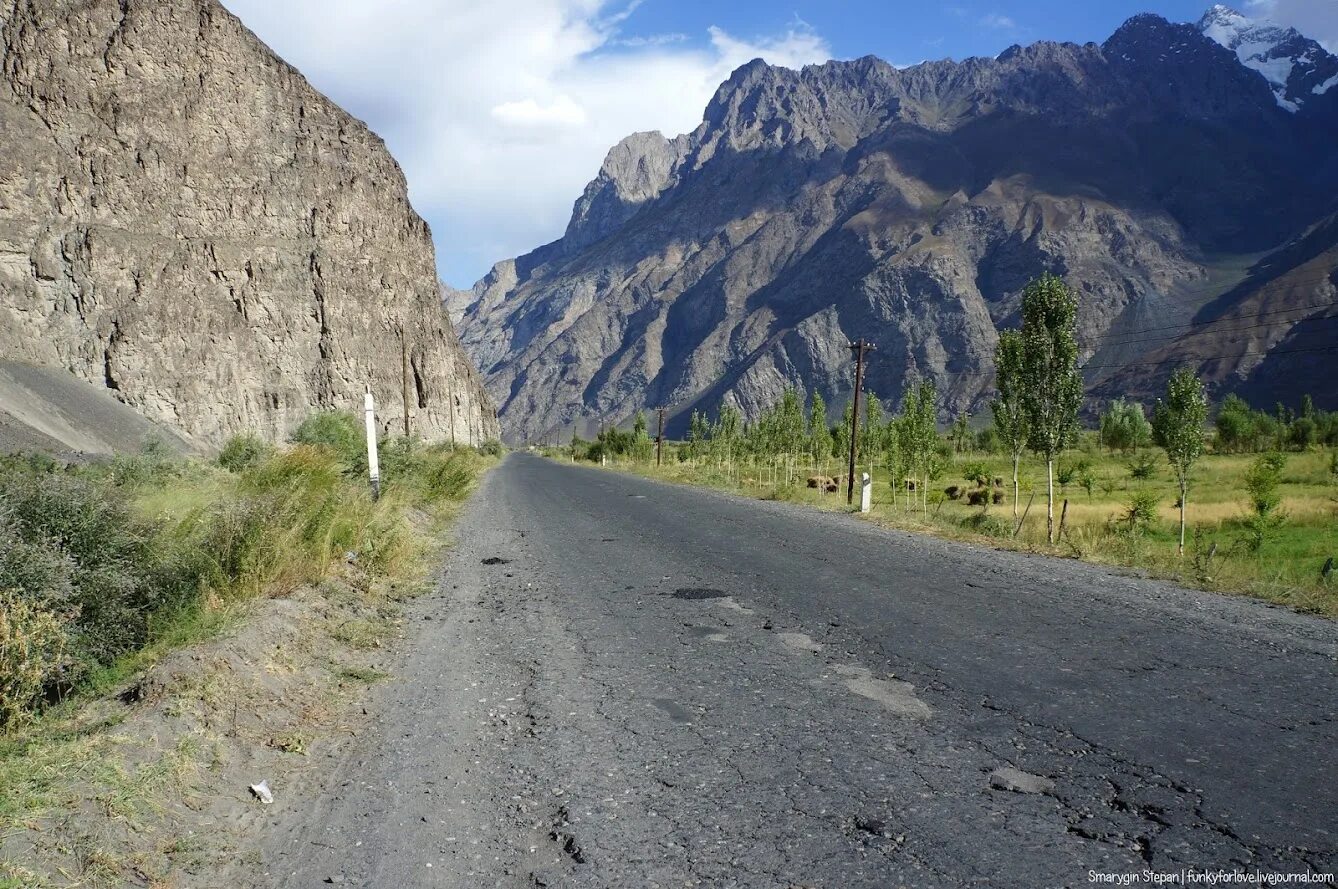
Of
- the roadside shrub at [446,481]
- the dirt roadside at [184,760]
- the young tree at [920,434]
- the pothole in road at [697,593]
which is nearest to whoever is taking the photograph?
the dirt roadside at [184,760]


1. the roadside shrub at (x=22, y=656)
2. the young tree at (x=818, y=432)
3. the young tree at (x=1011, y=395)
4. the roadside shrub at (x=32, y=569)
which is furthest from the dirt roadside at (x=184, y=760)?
the young tree at (x=818, y=432)

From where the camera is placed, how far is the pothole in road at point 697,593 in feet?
28.7

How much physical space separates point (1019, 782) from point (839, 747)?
977 millimetres

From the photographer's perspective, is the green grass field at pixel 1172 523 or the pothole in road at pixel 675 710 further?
the green grass field at pixel 1172 523

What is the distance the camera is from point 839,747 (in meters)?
4.28

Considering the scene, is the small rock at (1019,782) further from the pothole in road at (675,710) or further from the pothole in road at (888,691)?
the pothole in road at (675,710)

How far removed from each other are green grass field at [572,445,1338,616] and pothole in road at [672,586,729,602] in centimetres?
624

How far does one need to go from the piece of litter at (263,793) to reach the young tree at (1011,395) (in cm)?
1921

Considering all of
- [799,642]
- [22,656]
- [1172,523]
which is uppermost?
[22,656]

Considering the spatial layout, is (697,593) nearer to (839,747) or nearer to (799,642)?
(799,642)

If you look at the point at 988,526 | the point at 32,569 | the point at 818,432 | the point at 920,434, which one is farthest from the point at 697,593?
the point at 818,432

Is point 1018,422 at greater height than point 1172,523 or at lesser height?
greater

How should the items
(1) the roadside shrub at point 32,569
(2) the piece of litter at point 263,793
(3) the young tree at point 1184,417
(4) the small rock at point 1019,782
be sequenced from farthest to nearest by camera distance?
(3) the young tree at point 1184,417 → (1) the roadside shrub at point 32,569 → (2) the piece of litter at point 263,793 → (4) the small rock at point 1019,782

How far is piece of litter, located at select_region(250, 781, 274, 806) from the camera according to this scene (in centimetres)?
384
